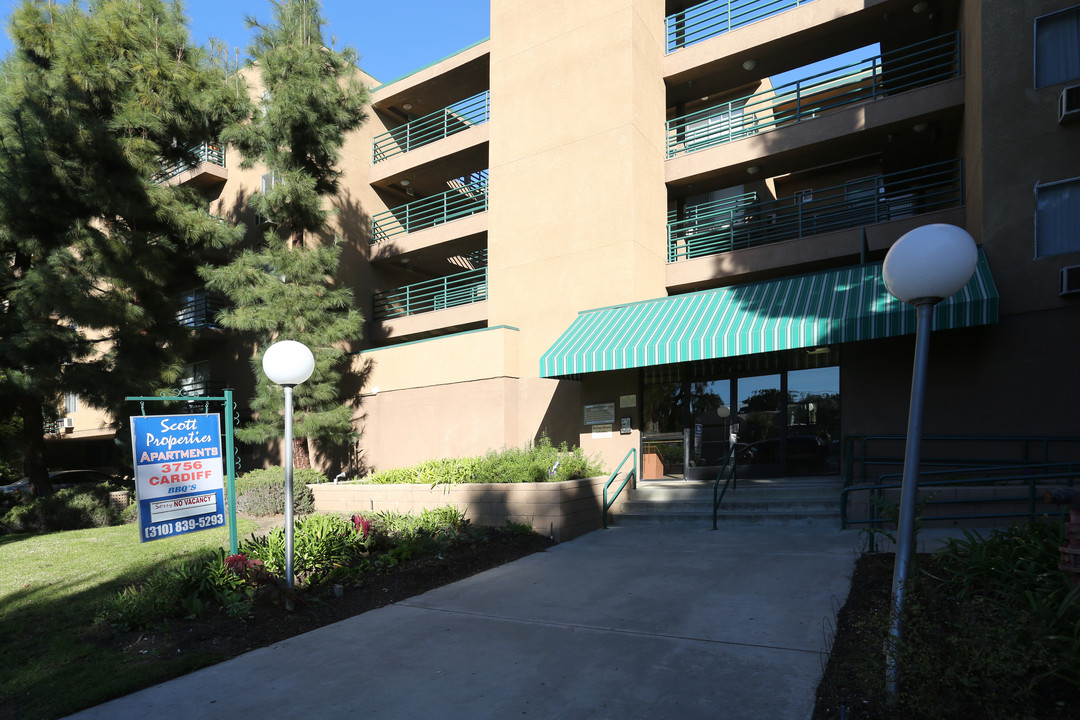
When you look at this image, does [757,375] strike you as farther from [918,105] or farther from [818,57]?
[818,57]

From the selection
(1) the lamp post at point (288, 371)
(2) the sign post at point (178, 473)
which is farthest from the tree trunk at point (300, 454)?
(1) the lamp post at point (288, 371)

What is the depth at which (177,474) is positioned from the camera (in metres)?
7.41

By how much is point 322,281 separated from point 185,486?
11326 mm

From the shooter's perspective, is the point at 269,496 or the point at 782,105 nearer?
the point at 269,496

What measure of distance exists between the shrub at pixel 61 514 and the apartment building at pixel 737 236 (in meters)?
6.50

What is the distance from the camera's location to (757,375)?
14.7 m

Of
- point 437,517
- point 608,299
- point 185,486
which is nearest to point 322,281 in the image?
point 608,299

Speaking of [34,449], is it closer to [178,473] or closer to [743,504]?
[178,473]

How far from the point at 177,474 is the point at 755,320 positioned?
987 cm

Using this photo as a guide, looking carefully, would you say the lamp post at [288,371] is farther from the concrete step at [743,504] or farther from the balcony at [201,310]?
the balcony at [201,310]

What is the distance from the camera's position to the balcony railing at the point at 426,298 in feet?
69.2

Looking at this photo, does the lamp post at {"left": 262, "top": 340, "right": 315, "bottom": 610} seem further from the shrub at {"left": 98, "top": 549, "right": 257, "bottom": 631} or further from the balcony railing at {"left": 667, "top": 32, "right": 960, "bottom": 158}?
the balcony railing at {"left": 667, "top": 32, "right": 960, "bottom": 158}

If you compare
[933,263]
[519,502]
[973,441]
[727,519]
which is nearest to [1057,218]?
[973,441]

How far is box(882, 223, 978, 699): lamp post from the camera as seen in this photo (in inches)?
162
